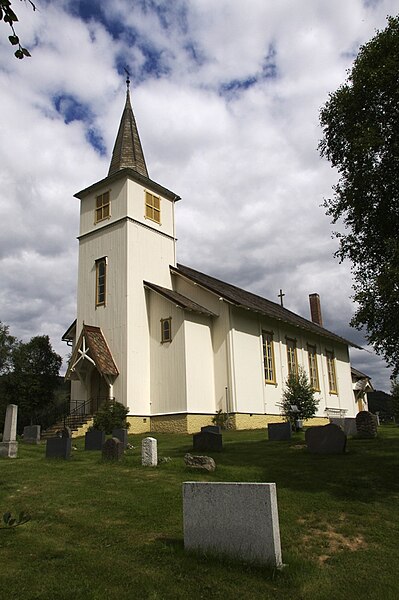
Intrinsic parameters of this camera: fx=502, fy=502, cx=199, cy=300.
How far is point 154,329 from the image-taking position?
2598 centimetres

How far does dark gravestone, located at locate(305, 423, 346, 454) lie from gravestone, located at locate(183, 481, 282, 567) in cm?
802

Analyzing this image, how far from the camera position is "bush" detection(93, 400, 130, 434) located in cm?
2273

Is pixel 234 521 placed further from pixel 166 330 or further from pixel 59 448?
pixel 166 330

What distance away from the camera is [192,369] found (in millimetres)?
24578

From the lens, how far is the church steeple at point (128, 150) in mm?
29562

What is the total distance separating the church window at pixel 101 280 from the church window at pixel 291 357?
38.6 feet

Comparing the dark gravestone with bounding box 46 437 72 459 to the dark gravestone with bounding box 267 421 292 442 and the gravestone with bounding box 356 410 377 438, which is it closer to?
the dark gravestone with bounding box 267 421 292 442

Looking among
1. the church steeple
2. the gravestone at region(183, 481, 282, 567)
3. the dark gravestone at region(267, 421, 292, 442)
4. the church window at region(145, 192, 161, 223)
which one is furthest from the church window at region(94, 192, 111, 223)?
the gravestone at region(183, 481, 282, 567)

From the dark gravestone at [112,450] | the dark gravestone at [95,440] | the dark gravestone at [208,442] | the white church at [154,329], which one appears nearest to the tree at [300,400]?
the white church at [154,329]

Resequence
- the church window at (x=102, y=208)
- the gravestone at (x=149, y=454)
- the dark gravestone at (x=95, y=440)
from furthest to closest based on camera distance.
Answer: the church window at (x=102, y=208)
the dark gravestone at (x=95, y=440)
the gravestone at (x=149, y=454)

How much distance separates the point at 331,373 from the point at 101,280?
A: 1835cm

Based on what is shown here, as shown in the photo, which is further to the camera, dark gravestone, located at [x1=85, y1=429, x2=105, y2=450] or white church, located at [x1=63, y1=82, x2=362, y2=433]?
white church, located at [x1=63, y1=82, x2=362, y2=433]

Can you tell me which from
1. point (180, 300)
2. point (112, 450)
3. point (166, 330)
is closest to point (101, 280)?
point (166, 330)

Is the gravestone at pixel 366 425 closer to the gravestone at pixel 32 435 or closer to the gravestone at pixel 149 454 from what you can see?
the gravestone at pixel 149 454
